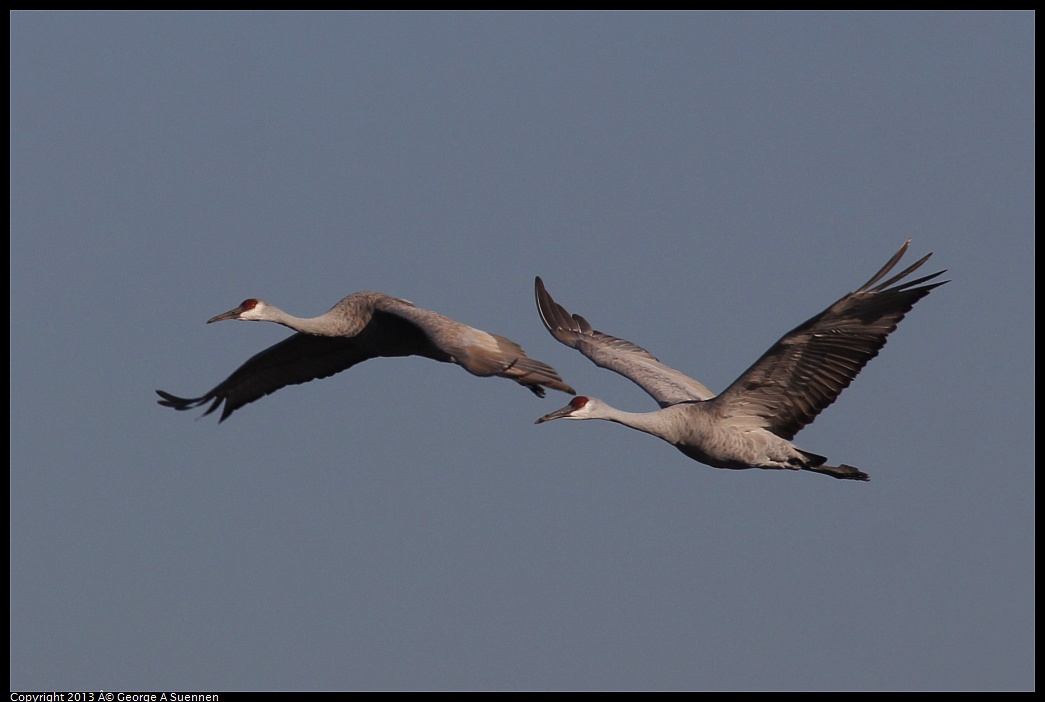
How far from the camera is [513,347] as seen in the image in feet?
42.6

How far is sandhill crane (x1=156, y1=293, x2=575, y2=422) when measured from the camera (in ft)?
41.5

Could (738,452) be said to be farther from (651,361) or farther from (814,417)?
(651,361)

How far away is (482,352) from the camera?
1278cm

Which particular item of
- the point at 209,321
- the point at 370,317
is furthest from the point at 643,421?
the point at 209,321

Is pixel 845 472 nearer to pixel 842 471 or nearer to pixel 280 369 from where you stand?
pixel 842 471

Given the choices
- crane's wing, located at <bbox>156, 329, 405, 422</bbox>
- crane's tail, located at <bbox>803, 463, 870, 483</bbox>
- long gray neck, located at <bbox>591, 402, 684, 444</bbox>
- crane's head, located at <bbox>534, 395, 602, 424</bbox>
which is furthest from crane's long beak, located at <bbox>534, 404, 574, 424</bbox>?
crane's wing, located at <bbox>156, 329, 405, 422</bbox>

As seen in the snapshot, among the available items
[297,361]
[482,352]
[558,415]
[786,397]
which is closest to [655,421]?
[558,415]

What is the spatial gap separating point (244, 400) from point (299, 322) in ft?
5.61

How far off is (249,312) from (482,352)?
2559 millimetres

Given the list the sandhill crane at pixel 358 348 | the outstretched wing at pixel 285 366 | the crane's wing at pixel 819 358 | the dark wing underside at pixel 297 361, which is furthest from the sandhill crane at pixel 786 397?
the outstretched wing at pixel 285 366

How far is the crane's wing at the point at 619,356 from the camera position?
14.2m

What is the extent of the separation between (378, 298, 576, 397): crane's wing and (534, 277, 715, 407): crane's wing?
4.81ft

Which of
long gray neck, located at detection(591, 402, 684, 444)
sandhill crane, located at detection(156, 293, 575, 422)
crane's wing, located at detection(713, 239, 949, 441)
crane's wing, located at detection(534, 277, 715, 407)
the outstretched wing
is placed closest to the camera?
crane's wing, located at detection(713, 239, 949, 441)

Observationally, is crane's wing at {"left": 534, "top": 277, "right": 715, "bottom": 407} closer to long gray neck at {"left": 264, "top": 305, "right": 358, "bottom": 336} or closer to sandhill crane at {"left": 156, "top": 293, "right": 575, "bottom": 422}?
sandhill crane at {"left": 156, "top": 293, "right": 575, "bottom": 422}
